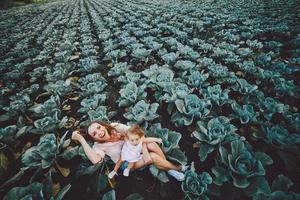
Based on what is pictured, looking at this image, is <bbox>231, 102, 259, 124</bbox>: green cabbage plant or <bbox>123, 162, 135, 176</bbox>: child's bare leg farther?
<bbox>231, 102, 259, 124</bbox>: green cabbage plant

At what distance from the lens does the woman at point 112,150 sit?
7.86 feet

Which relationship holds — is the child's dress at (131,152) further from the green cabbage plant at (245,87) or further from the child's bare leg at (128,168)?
the green cabbage plant at (245,87)

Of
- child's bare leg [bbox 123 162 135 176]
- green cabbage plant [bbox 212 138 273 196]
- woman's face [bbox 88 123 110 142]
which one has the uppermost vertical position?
woman's face [bbox 88 123 110 142]

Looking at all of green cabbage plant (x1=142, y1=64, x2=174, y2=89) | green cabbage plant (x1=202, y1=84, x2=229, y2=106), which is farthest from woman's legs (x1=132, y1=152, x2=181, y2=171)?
green cabbage plant (x1=142, y1=64, x2=174, y2=89)

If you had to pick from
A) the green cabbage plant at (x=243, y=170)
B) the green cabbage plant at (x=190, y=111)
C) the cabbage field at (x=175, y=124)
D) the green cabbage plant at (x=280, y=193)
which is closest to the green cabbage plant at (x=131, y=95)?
the cabbage field at (x=175, y=124)

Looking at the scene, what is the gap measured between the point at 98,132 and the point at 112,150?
267 millimetres

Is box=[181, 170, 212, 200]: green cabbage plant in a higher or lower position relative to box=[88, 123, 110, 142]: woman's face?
lower

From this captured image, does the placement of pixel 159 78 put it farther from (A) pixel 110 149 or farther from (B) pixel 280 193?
(B) pixel 280 193

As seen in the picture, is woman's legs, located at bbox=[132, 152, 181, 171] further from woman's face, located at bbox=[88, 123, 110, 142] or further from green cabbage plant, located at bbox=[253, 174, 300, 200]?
green cabbage plant, located at bbox=[253, 174, 300, 200]

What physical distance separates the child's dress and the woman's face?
23 cm

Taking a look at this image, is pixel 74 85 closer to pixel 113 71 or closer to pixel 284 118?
pixel 113 71

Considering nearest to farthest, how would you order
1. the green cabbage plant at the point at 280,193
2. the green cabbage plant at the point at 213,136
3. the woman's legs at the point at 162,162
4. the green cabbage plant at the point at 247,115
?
1. the green cabbage plant at the point at 280,193
2. the woman's legs at the point at 162,162
3. the green cabbage plant at the point at 213,136
4. the green cabbage plant at the point at 247,115

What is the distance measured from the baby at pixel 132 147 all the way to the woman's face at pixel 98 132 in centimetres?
23

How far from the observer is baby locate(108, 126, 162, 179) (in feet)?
7.66
